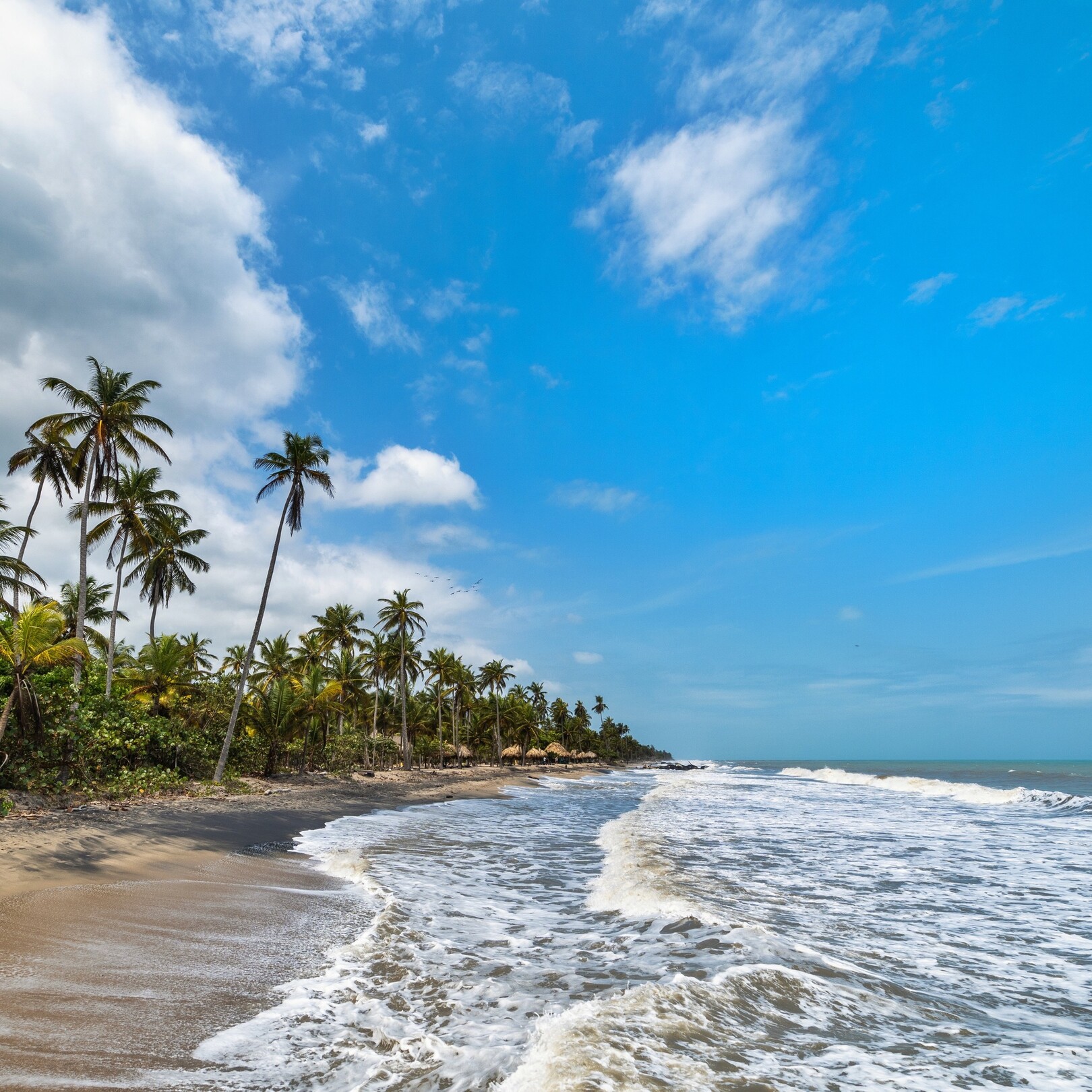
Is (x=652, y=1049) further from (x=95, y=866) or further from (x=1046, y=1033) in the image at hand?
(x=95, y=866)

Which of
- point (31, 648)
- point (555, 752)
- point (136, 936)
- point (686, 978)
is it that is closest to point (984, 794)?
point (686, 978)

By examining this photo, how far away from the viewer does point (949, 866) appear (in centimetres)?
1320

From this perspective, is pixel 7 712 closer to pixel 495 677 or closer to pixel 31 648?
pixel 31 648

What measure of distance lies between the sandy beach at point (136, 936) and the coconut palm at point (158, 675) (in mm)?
14289

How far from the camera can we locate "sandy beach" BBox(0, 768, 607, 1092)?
4.05m

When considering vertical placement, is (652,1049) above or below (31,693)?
below

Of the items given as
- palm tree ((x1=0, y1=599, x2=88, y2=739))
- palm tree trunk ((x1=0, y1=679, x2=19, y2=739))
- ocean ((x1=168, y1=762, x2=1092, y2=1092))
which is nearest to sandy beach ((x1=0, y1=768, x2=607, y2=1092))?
ocean ((x1=168, y1=762, x2=1092, y2=1092))

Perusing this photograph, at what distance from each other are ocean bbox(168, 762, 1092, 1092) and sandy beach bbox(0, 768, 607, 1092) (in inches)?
15.6

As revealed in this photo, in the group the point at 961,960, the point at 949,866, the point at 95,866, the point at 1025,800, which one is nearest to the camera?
the point at 961,960

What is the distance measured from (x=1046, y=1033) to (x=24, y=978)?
8.36 metres

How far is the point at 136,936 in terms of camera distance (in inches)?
255

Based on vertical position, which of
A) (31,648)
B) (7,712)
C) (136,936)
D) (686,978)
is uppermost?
(31,648)

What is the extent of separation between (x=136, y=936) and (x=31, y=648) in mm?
11060

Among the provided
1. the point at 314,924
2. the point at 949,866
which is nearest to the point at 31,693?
the point at 314,924
